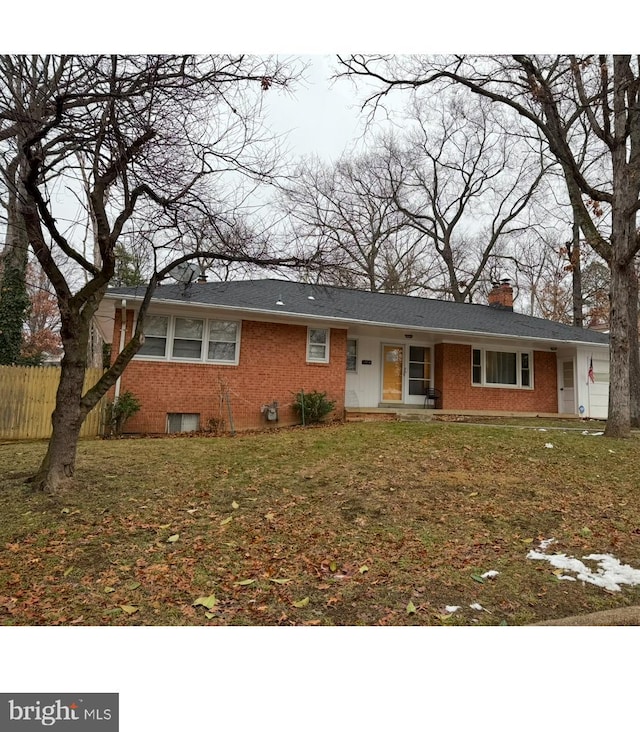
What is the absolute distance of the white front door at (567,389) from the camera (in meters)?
16.1

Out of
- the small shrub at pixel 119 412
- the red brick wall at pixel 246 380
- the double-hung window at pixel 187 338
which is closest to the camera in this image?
the small shrub at pixel 119 412

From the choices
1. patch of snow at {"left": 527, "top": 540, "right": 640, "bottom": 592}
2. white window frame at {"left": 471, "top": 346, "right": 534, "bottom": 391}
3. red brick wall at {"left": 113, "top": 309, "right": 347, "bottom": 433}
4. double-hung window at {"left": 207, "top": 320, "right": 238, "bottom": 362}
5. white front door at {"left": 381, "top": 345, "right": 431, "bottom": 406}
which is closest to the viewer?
patch of snow at {"left": 527, "top": 540, "right": 640, "bottom": 592}

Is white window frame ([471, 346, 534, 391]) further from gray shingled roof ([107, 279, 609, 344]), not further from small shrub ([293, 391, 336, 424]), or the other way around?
small shrub ([293, 391, 336, 424])

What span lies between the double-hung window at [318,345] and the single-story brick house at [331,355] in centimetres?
3

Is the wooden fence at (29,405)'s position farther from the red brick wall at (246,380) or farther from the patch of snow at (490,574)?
the patch of snow at (490,574)

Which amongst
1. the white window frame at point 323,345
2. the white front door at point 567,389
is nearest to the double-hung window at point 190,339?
the white window frame at point 323,345

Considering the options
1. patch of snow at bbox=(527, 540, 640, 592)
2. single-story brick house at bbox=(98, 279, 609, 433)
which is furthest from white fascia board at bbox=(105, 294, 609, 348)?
patch of snow at bbox=(527, 540, 640, 592)

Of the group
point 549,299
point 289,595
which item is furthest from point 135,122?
point 549,299

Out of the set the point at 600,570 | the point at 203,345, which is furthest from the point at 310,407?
the point at 600,570

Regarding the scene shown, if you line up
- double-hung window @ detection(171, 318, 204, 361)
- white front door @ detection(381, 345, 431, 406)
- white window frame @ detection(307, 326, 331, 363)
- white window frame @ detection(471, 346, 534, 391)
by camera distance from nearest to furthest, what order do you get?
double-hung window @ detection(171, 318, 204, 361), white window frame @ detection(307, 326, 331, 363), white front door @ detection(381, 345, 431, 406), white window frame @ detection(471, 346, 534, 391)

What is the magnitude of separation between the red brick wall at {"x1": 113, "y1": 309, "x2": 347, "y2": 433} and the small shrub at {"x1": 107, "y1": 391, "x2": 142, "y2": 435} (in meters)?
0.26

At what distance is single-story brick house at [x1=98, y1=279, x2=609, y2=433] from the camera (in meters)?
11.9

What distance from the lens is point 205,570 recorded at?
159 inches

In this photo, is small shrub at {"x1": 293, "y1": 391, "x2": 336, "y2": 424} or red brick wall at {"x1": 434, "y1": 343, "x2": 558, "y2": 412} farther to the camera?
red brick wall at {"x1": 434, "y1": 343, "x2": 558, "y2": 412}
